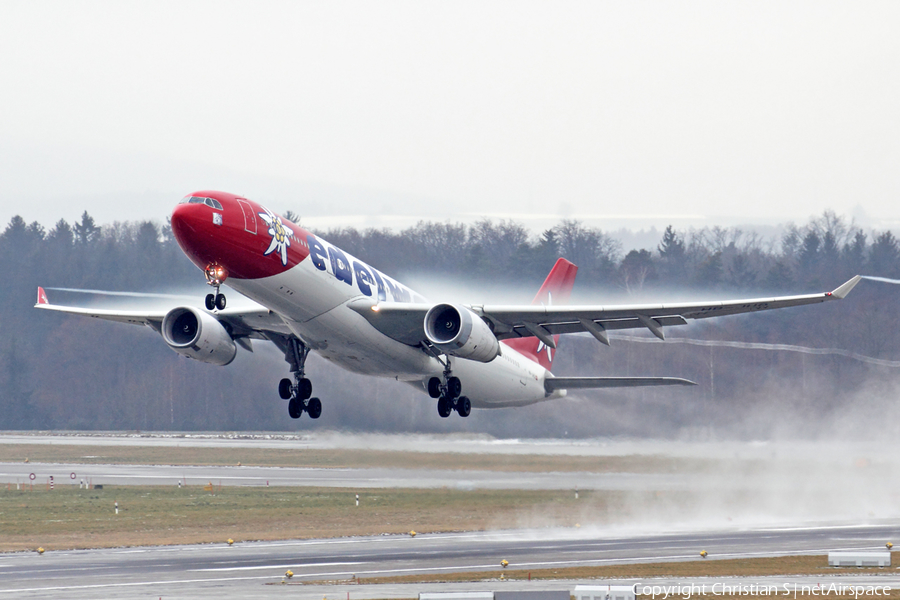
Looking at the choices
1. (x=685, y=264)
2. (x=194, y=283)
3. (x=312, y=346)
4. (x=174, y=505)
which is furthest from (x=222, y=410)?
(x=312, y=346)

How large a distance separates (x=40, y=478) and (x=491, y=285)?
3036cm

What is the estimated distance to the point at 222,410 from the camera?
251 feet

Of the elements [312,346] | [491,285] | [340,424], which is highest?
[491,285]

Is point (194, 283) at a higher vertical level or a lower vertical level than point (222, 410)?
higher

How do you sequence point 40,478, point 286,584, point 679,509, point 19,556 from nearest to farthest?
point 286,584
point 19,556
point 679,509
point 40,478

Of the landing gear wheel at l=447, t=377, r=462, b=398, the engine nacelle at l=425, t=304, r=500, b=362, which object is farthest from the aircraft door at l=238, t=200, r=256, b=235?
the landing gear wheel at l=447, t=377, r=462, b=398

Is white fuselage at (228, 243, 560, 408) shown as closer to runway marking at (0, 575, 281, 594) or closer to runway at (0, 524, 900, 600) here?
runway at (0, 524, 900, 600)

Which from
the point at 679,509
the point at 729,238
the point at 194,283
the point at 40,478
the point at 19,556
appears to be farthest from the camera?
the point at 729,238

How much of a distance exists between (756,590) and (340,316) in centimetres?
1342

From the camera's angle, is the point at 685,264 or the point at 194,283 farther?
the point at 685,264

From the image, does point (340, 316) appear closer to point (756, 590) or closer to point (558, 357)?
point (756, 590)

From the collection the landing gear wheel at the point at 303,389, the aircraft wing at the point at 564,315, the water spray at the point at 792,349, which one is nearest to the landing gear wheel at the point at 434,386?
the aircraft wing at the point at 564,315

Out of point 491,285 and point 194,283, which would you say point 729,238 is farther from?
point 194,283

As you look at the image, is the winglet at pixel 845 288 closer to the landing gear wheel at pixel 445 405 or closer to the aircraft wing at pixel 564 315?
the aircraft wing at pixel 564 315
